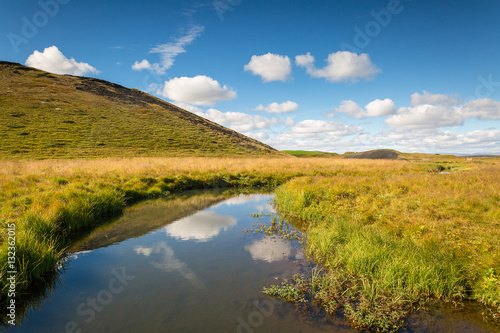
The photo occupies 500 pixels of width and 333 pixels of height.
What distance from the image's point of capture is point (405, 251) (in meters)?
6.91

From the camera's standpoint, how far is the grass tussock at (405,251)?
5.65 m

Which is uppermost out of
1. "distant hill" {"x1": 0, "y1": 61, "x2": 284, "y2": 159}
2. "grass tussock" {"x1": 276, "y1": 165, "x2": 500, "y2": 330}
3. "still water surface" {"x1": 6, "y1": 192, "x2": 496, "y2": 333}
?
"distant hill" {"x1": 0, "y1": 61, "x2": 284, "y2": 159}

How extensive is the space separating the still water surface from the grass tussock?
0.60 metres

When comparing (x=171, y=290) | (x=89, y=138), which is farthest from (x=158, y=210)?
(x=89, y=138)

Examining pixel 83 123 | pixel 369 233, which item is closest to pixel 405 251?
pixel 369 233

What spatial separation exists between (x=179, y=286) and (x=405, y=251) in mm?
6707

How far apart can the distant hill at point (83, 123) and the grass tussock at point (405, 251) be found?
154 ft

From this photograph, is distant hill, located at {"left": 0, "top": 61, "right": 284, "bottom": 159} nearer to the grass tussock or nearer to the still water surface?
the still water surface

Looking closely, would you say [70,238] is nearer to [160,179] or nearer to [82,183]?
[82,183]

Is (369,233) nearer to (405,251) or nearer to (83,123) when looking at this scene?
(405,251)

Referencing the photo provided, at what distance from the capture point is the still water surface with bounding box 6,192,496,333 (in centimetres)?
519

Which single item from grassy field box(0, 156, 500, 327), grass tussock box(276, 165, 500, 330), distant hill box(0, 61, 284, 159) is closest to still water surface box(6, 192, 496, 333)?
grass tussock box(276, 165, 500, 330)

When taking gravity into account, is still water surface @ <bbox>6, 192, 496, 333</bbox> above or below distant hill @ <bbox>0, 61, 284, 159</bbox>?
below

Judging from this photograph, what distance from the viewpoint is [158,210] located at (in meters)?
15.2
